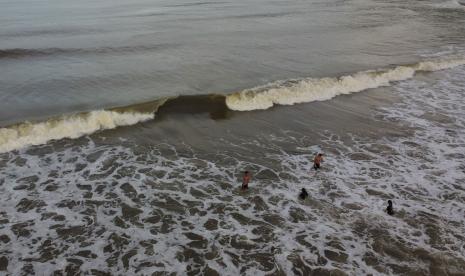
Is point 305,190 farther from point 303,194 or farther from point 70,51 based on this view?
point 70,51

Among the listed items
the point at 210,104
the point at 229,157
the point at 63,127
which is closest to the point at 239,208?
the point at 229,157

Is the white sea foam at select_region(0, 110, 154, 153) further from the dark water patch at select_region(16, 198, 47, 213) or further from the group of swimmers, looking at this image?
the group of swimmers

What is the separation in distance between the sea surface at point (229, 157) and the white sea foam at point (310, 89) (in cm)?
9

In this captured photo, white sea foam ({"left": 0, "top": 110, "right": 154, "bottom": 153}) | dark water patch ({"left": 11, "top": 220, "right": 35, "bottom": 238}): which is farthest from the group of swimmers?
white sea foam ({"left": 0, "top": 110, "right": 154, "bottom": 153})

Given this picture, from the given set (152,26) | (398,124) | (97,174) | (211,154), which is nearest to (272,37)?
(152,26)

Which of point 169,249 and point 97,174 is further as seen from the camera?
point 97,174

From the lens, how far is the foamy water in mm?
9539

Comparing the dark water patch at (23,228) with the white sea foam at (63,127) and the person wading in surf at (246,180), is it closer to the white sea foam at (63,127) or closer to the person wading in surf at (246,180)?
the white sea foam at (63,127)

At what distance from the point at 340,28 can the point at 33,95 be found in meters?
28.0

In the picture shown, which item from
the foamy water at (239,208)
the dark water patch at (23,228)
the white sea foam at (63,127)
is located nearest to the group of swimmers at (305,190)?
the foamy water at (239,208)

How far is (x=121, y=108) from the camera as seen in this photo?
17.9 m

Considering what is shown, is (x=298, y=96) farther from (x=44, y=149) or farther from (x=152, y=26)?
(x=152, y=26)

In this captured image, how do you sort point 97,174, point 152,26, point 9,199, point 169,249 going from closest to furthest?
1. point 169,249
2. point 9,199
3. point 97,174
4. point 152,26

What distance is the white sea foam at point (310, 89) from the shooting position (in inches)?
767
